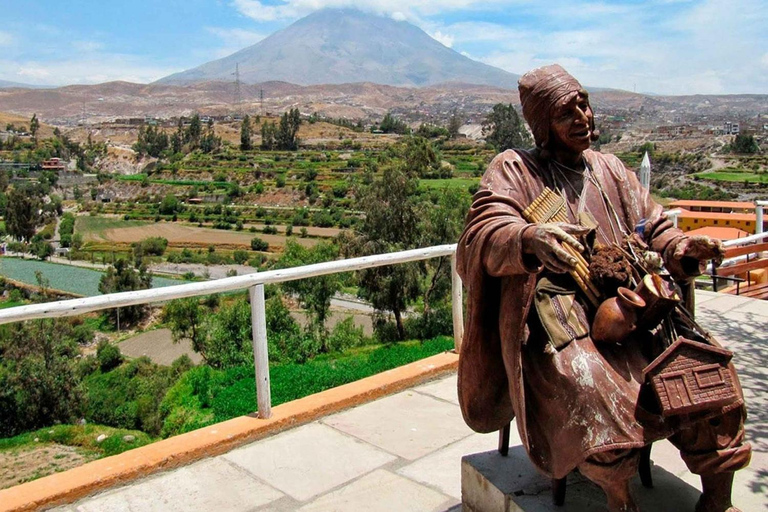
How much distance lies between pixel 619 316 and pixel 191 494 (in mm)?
2145

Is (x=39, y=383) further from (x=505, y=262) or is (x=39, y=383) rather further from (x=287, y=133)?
(x=287, y=133)

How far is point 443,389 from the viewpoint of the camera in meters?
4.75

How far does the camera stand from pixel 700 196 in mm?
57844

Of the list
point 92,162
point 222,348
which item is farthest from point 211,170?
point 222,348

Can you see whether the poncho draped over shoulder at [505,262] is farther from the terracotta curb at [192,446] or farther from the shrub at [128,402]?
the shrub at [128,402]

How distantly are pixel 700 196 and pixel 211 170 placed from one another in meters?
85.6

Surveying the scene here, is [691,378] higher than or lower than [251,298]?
higher

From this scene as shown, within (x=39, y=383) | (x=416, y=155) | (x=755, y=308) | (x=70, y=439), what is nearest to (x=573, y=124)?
(x=70, y=439)

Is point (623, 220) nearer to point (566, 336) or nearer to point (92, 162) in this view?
point (566, 336)

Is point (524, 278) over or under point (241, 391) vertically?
over

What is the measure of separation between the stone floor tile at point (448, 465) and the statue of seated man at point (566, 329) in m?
0.74

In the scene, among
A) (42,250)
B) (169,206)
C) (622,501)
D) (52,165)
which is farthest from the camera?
(52,165)

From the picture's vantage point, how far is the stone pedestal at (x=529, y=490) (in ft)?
8.63

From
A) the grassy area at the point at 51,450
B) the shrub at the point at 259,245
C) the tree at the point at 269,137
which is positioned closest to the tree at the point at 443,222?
the grassy area at the point at 51,450
